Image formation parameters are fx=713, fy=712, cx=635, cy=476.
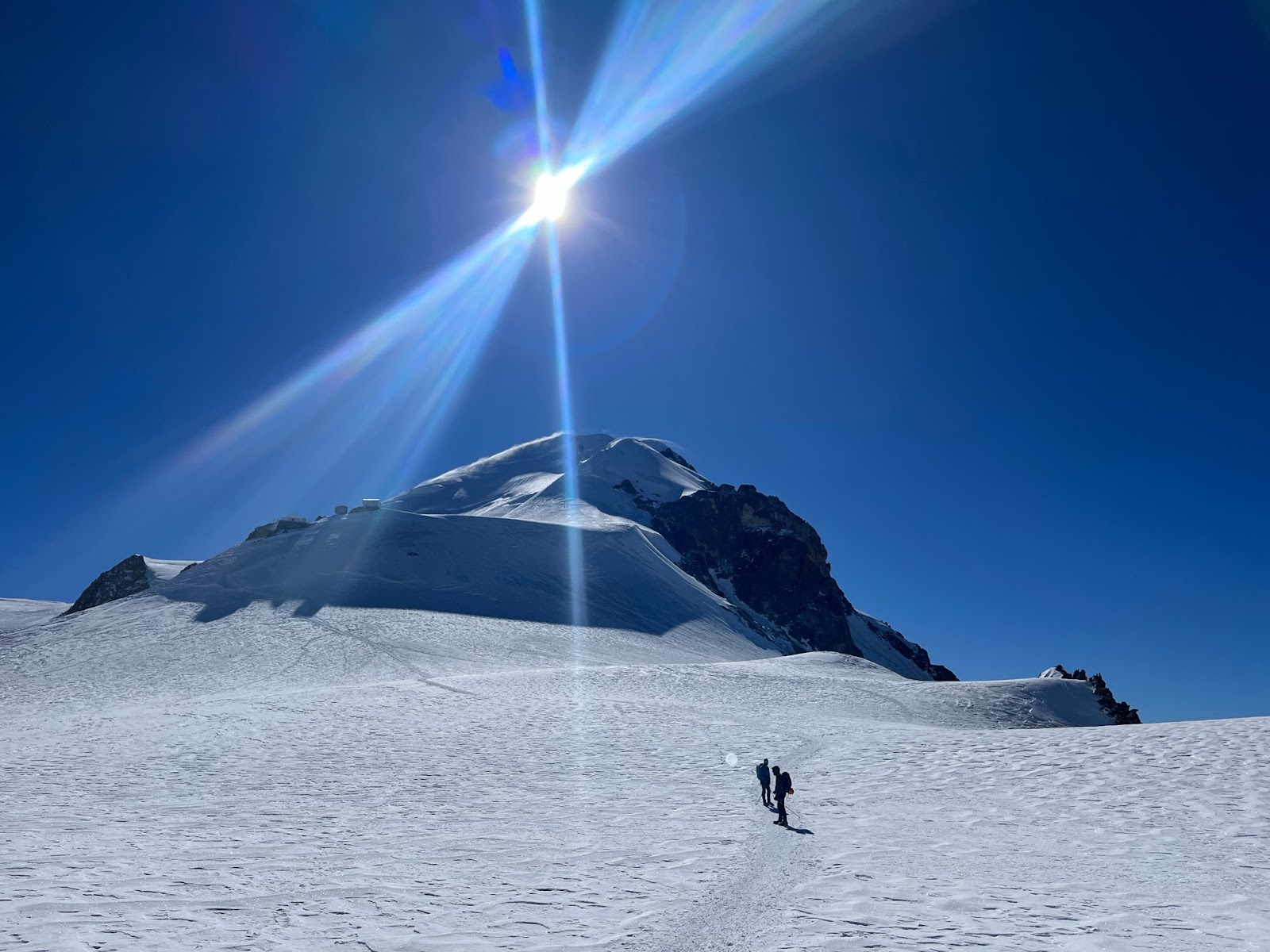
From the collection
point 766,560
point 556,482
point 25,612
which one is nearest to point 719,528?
point 766,560

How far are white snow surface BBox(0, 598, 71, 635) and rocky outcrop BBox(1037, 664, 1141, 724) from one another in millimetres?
79566

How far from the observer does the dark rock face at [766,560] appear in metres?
109

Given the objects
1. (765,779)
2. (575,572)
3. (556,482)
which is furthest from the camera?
(556,482)

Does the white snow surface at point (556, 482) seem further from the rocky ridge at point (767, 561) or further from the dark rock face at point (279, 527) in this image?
the dark rock face at point (279, 527)

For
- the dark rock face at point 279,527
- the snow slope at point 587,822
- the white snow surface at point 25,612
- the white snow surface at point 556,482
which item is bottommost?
the snow slope at point 587,822

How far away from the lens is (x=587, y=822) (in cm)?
1434

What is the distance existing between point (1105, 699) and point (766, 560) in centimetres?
7260

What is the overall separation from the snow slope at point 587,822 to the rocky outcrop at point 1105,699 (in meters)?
15.0

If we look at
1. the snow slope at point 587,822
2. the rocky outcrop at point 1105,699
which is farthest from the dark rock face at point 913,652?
the snow slope at point 587,822

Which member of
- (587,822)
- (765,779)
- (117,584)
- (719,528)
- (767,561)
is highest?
(719,528)

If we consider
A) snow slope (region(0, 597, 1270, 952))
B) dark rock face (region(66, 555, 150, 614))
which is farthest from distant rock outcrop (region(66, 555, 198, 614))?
snow slope (region(0, 597, 1270, 952))

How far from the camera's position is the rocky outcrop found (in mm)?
42906

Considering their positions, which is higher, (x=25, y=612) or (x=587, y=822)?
(x=25, y=612)

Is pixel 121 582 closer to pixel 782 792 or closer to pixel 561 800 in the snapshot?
pixel 561 800
